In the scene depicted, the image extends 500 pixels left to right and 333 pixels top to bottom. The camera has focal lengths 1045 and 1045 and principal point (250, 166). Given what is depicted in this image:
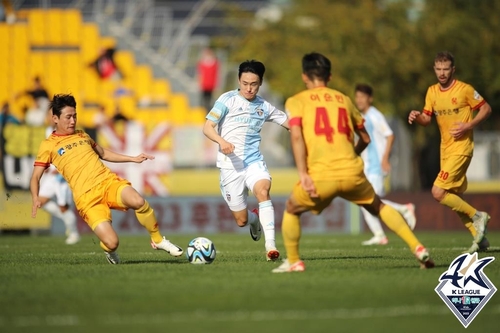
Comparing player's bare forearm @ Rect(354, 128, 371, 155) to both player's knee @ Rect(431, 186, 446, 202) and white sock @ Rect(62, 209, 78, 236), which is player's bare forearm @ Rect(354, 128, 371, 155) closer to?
player's knee @ Rect(431, 186, 446, 202)

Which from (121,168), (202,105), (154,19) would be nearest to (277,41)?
(154,19)

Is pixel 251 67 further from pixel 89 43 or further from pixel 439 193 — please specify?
pixel 89 43

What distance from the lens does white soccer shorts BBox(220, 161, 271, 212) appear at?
13281 millimetres

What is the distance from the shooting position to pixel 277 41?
44969 millimetres

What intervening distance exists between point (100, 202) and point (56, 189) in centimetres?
830

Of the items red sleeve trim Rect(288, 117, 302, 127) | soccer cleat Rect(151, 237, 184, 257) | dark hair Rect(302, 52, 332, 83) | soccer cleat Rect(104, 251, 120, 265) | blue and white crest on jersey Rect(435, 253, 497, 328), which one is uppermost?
dark hair Rect(302, 52, 332, 83)

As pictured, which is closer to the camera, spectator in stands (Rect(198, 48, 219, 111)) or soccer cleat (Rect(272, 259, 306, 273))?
soccer cleat (Rect(272, 259, 306, 273))

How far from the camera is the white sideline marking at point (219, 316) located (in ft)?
25.4

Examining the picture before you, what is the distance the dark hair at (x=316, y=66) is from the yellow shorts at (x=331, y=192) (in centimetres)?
108

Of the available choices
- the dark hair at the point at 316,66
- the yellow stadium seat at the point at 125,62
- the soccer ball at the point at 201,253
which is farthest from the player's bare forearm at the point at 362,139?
the yellow stadium seat at the point at 125,62

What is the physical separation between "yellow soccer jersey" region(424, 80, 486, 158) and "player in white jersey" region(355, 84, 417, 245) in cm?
372

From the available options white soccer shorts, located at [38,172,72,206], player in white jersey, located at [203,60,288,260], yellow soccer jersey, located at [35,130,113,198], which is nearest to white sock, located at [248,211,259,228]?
player in white jersey, located at [203,60,288,260]

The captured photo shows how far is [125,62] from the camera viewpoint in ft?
108

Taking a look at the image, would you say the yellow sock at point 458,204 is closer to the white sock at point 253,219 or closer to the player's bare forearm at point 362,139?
the white sock at point 253,219
